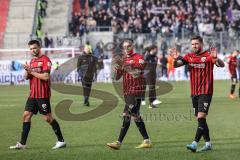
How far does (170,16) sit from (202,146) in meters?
31.9

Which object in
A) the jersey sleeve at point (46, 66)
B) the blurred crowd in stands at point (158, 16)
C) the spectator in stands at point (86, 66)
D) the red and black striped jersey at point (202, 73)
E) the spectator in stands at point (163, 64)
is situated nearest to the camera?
the red and black striped jersey at point (202, 73)

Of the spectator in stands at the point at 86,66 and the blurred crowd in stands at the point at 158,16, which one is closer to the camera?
the spectator in stands at the point at 86,66

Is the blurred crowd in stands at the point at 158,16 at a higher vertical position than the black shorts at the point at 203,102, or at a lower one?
higher

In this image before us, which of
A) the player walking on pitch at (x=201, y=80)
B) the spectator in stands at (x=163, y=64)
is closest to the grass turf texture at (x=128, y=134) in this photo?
the player walking on pitch at (x=201, y=80)

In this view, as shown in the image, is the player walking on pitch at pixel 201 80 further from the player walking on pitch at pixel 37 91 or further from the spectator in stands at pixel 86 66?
the spectator in stands at pixel 86 66

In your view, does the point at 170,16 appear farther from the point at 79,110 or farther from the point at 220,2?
the point at 79,110

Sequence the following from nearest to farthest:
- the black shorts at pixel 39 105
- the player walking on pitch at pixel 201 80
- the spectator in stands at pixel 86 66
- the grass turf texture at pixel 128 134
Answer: the grass turf texture at pixel 128 134
the player walking on pitch at pixel 201 80
the black shorts at pixel 39 105
the spectator in stands at pixel 86 66

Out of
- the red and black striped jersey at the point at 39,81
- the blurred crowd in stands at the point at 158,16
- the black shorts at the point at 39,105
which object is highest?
the blurred crowd in stands at the point at 158,16

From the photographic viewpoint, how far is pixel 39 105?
1243 centimetres

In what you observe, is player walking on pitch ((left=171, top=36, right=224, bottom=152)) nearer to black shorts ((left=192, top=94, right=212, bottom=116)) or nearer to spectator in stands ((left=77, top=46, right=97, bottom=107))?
black shorts ((left=192, top=94, right=212, bottom=116))

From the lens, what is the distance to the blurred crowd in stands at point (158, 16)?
138 ft

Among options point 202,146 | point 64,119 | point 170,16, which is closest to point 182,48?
point 170,16

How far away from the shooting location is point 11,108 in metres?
21.8

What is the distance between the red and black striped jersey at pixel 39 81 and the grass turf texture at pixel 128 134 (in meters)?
1.09
